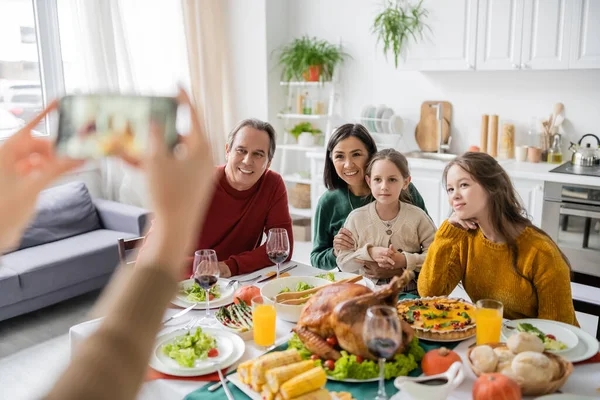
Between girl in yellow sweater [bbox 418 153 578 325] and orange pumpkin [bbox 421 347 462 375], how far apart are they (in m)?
0.55

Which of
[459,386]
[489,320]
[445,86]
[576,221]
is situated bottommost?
[576,221]

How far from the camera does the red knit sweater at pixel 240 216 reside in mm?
2355

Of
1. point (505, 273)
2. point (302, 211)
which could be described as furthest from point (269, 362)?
point (302, 211)

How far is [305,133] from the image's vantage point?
4.91m

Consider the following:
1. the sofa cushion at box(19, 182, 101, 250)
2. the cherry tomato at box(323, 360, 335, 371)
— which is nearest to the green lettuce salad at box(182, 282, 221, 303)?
the cherry tomato at box(323, 360, 335, 371)

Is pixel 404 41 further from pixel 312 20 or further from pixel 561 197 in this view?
pixel 561 197

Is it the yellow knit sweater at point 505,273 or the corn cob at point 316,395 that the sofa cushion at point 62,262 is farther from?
the corn cob at point 316,395

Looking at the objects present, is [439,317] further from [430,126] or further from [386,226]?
[430,126]

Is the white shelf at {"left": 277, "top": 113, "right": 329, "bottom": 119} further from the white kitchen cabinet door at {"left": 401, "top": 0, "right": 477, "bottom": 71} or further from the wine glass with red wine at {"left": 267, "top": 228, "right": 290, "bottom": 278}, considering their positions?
the wine glass with red wine at {"left": 267, "top": 228, "right": 290, "bottom": 278}

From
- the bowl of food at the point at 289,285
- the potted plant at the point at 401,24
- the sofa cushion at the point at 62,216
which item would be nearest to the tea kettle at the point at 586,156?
the potted plant at the point at 401,24

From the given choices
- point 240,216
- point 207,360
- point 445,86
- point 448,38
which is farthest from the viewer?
point 445,86

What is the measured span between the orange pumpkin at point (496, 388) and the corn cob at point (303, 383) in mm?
330

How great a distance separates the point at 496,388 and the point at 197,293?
102cm

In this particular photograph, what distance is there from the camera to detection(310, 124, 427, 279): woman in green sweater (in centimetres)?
238
